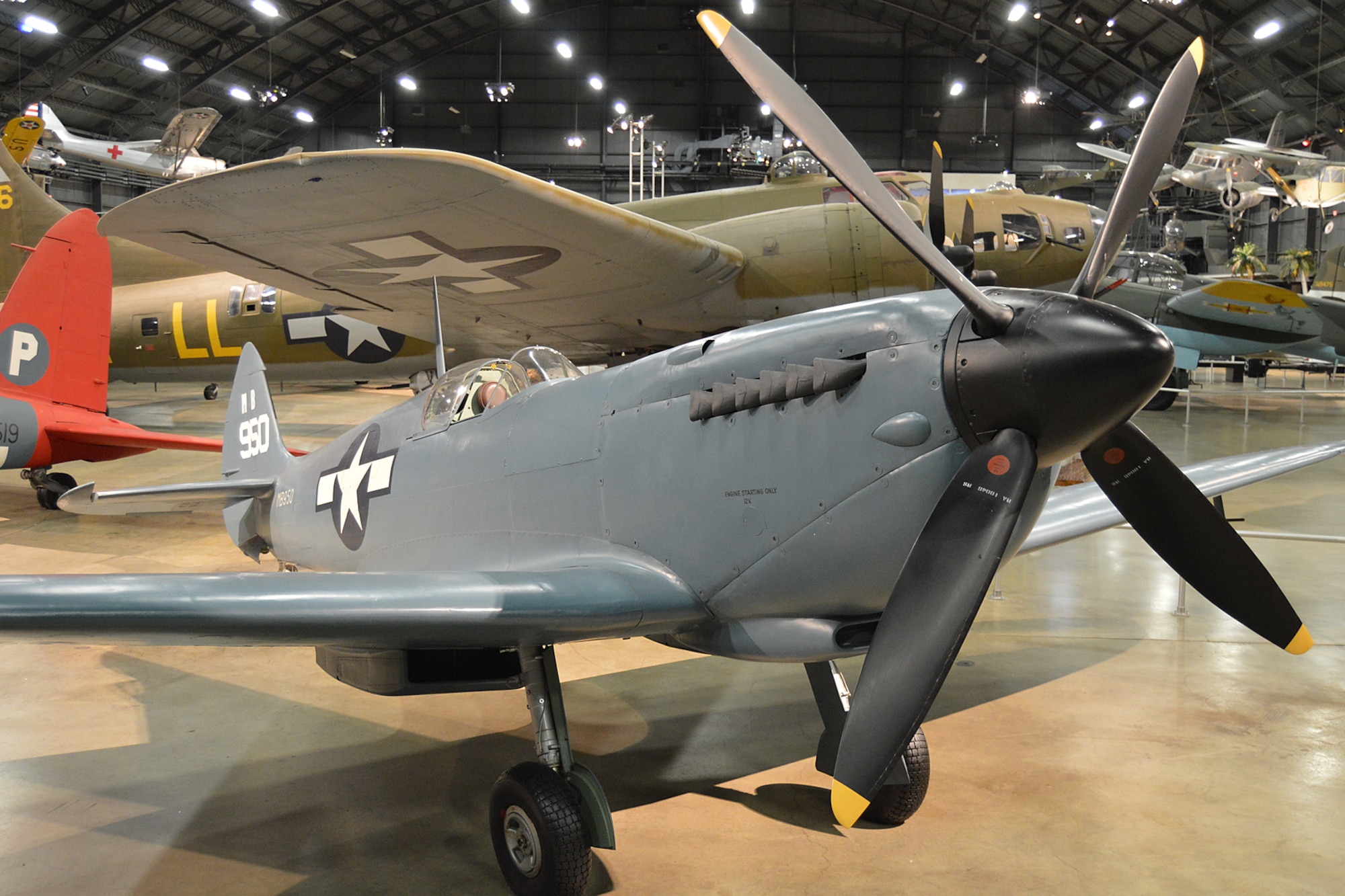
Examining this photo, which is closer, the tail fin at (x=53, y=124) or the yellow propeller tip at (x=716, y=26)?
the yellow propeller tip at (x=716, y=26)

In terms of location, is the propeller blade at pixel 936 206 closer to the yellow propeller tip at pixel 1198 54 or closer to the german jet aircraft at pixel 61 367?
the yellow propeller tip at pixel 1198 54

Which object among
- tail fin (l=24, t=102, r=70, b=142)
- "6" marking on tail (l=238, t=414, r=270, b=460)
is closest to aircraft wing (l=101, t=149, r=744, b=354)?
"6" marking on tail (l=238, t=414, r=270, b=460)

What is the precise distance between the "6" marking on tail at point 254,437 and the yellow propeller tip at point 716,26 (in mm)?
4325

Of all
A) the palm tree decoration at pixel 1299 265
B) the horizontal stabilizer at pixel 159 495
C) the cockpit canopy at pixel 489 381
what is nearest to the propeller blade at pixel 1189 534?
the cockpit canopy at pixel 489 381

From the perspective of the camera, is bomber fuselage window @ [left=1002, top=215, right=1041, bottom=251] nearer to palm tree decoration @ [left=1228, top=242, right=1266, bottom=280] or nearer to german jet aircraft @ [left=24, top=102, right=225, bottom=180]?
german jet aircraft @ [left=24, top=102, right=225, bottom=180]

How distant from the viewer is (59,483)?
8.30 meters

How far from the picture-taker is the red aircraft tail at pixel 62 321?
26.3 feet

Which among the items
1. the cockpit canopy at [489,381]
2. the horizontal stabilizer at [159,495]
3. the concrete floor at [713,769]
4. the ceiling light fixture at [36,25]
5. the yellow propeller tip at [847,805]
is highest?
the ceiling light fixture at [36,25]

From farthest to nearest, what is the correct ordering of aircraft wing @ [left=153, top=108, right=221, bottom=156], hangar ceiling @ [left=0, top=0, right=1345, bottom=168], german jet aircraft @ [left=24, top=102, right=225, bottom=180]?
hangar ceiling @ [left=0, top=0, right=1345, bottom=168]
german jet aircraft @ [left=24, top=102, right=225, bottom=180]
aircraft wing @ [left=153, top=108, right=221, bottom=156]

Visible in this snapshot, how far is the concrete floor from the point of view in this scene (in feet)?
9.02

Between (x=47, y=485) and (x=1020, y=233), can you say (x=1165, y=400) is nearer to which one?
(x=1020, y=233)

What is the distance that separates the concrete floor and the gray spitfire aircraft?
12.7 inches

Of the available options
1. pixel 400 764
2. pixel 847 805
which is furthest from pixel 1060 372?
pixel 400 764

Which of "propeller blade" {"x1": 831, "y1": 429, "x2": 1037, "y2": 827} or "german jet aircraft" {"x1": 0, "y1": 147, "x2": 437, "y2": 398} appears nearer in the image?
"propeller blade" {"x1": 831, "y1": 429, "x2": 1037, "y2": 827}
